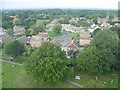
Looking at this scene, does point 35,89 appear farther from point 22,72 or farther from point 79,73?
point 79,73

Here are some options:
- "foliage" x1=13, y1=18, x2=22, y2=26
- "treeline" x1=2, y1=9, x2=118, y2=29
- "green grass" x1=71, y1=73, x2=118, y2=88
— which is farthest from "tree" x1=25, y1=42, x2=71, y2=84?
"foliage" x1=13, y1=18, x2=22, y2=26

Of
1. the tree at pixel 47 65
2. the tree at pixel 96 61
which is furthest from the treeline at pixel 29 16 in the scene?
the tree at pixel 96 61

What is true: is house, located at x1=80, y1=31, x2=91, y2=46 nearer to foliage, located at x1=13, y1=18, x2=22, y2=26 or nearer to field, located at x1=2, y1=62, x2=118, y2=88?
field, located at x1=2, y1=62, x2=118, y2=88

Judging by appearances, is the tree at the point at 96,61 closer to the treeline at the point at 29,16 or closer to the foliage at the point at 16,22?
the treeline at the point at 29,16

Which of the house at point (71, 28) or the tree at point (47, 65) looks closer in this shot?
the tree at point (47, 65)

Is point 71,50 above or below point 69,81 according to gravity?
above

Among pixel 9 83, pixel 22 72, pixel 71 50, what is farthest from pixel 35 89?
pixel 71 50
